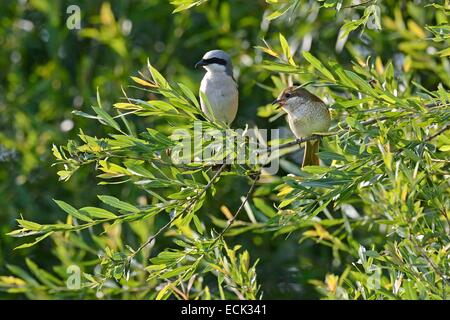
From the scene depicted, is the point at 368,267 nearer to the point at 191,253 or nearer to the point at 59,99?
the point at 191,253

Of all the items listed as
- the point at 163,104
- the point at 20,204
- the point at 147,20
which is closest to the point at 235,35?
the point at 147,20

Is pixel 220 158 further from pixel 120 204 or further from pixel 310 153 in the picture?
pixel 310 153

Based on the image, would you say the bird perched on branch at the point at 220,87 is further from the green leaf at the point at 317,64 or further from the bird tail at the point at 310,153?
the green leaf at the point at 317,64


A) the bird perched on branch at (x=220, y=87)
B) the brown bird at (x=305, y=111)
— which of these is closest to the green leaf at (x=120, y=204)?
the brown bird at (x=305, y=111)

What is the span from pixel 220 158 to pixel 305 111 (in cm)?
114

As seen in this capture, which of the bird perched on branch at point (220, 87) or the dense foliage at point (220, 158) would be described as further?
the bird perched on branch at point (220, 87)

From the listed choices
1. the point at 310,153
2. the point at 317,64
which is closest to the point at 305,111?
the point at 310,153

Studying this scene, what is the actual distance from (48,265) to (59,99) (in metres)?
1.22

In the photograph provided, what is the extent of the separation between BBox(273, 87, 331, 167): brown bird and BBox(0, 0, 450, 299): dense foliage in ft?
0.25

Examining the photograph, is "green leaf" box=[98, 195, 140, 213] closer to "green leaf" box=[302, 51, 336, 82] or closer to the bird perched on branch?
"green leaf" box=[302, 51, 336, 82]

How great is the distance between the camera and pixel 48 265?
Answer: 5973mm

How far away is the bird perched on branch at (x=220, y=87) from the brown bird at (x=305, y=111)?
2.17 feet

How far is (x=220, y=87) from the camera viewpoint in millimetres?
4535

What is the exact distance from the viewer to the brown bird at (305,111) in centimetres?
367
